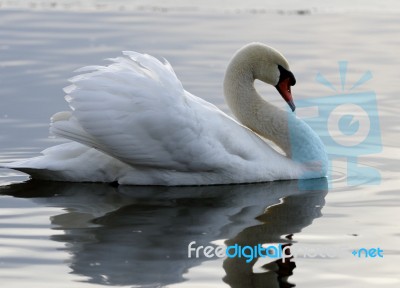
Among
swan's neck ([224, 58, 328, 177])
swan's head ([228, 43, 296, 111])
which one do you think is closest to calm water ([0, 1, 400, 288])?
swan's neck ([224, 58, 328, 177])

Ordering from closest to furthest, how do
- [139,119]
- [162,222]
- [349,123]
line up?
1. [162,222]
2. [139,119]
3. [349,123]

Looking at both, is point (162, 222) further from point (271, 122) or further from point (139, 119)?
point (271, 122)

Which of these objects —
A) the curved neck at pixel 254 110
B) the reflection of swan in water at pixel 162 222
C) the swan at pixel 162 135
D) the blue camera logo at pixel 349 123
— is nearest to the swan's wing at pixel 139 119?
the swan at pixel 162 135

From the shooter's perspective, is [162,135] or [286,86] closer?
[162,135]

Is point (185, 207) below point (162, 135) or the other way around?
below

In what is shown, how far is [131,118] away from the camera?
9148mm

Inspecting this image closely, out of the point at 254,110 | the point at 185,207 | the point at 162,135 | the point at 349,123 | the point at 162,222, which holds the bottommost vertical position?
the point at 162,222

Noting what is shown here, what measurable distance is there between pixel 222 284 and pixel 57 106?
5.80m

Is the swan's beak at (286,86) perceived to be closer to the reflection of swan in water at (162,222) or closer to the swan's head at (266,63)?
the swan's head at (266,63)

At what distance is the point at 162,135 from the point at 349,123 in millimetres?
3104

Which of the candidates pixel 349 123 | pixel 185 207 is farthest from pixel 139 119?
pixel 349 123

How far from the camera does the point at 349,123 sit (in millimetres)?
11664

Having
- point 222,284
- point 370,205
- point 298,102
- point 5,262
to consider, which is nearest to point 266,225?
point 370,205

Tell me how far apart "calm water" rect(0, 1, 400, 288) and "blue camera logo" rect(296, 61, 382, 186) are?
9 centimetres
